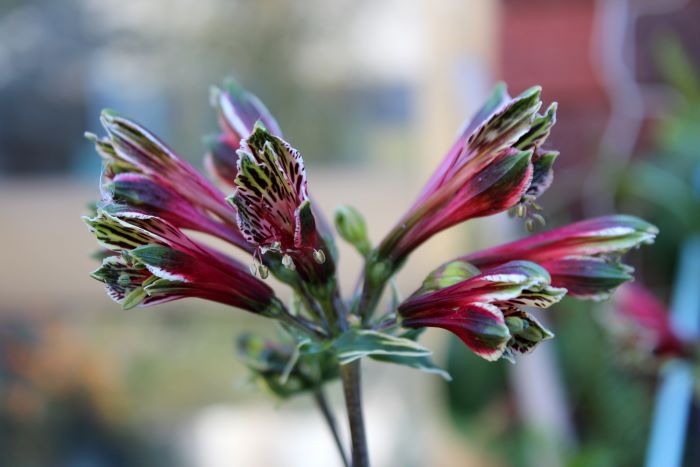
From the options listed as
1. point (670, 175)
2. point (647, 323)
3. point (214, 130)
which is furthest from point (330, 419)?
point (214, 130)

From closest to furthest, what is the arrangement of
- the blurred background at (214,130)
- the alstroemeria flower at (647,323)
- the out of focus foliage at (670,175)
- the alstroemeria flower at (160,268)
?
Result: the alstroemeria flower at (160,268) → the alstroemeria flower at (647,323) → the out of focus foliage at (670,175) → the blurred background at (214,130)

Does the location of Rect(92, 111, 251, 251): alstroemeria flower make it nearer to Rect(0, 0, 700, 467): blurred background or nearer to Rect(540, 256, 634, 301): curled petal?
Rect(540, 256, 634, 301): curled petal

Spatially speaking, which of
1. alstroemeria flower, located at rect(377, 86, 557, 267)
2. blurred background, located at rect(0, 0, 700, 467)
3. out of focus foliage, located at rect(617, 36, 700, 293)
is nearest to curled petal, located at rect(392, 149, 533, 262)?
alstroemeria flower, located at rect(377, 86, 557, 267)

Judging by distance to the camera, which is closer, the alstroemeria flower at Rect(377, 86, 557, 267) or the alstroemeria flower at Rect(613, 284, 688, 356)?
the alstroemeria flower at Rect(377, 86, 557, 267)

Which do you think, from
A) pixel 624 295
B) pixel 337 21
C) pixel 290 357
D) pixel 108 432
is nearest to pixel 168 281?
pixel 290 357

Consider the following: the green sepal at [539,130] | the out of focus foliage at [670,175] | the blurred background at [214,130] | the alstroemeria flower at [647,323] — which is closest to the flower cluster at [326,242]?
the green sepal at [539,130]

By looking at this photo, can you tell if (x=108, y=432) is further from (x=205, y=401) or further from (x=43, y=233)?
(x=43, y=233)

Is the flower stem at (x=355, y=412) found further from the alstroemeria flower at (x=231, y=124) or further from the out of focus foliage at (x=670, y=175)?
the out of focus foliage at (x=670, y=175)
